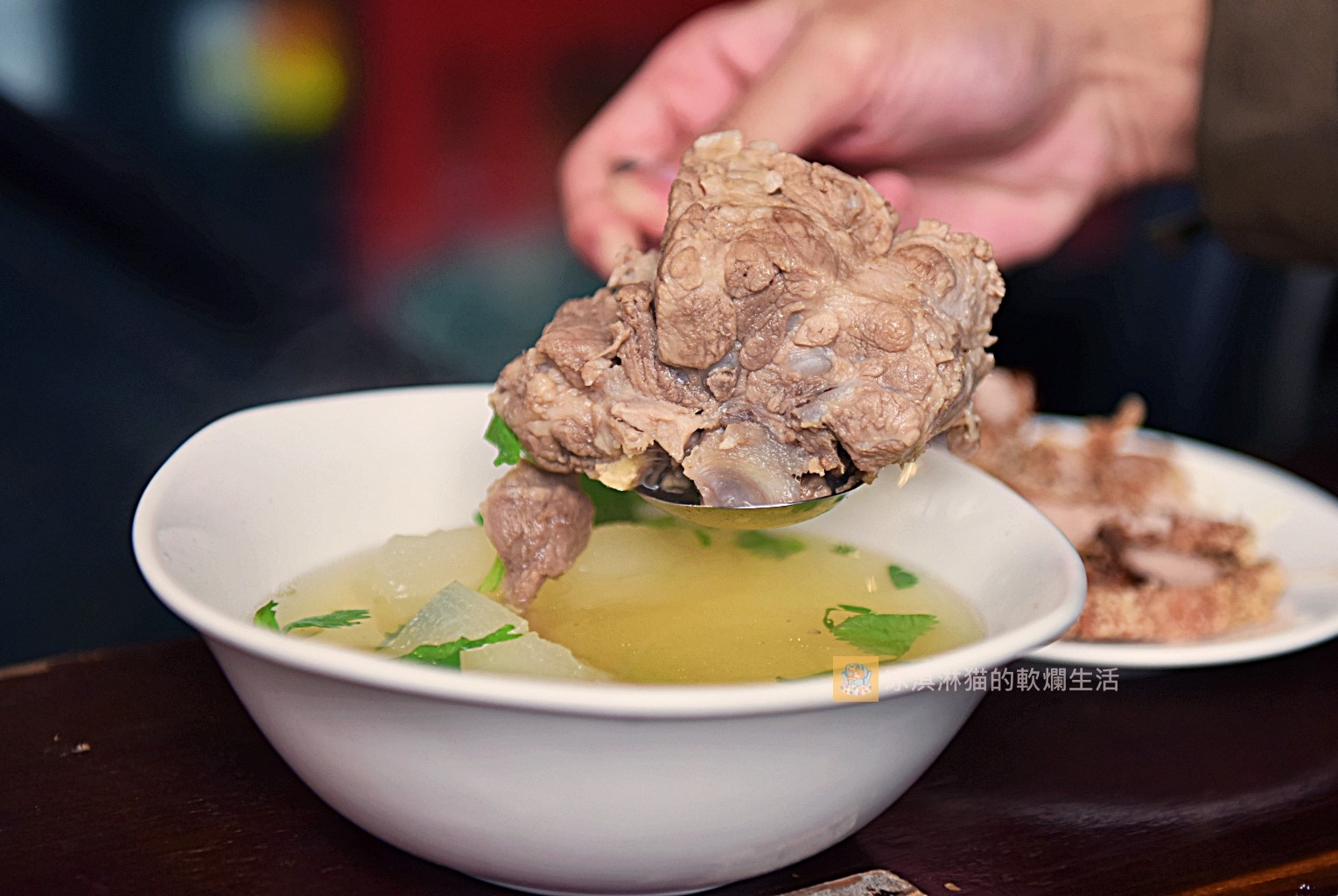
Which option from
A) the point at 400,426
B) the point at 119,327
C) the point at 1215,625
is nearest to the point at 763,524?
the point at 400,426

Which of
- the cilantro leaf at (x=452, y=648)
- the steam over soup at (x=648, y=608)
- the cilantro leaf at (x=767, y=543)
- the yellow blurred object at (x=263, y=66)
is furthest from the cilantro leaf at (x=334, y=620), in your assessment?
the yellow blurred object at (x=263, y=66)

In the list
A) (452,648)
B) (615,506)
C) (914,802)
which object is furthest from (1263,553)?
(452,648)

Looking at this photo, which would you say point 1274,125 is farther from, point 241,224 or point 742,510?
point 241,224

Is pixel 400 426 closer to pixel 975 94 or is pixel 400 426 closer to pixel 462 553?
pixel 462 553

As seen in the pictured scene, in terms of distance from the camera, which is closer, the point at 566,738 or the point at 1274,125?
the point at 566,738

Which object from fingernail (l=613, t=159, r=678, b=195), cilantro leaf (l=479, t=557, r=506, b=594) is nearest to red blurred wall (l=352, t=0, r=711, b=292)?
fingernail (l=613, t=159, r=678, b=195)

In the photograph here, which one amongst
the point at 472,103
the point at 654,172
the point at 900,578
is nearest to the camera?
the point at 900,578

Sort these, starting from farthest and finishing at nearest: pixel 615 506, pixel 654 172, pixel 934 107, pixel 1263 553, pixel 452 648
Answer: pixel 934 107 → pixel 1263 553 → pixel 654 172 → pixel 615 506 → pixel 452 648

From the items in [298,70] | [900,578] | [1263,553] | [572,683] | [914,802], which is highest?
[298,70]
